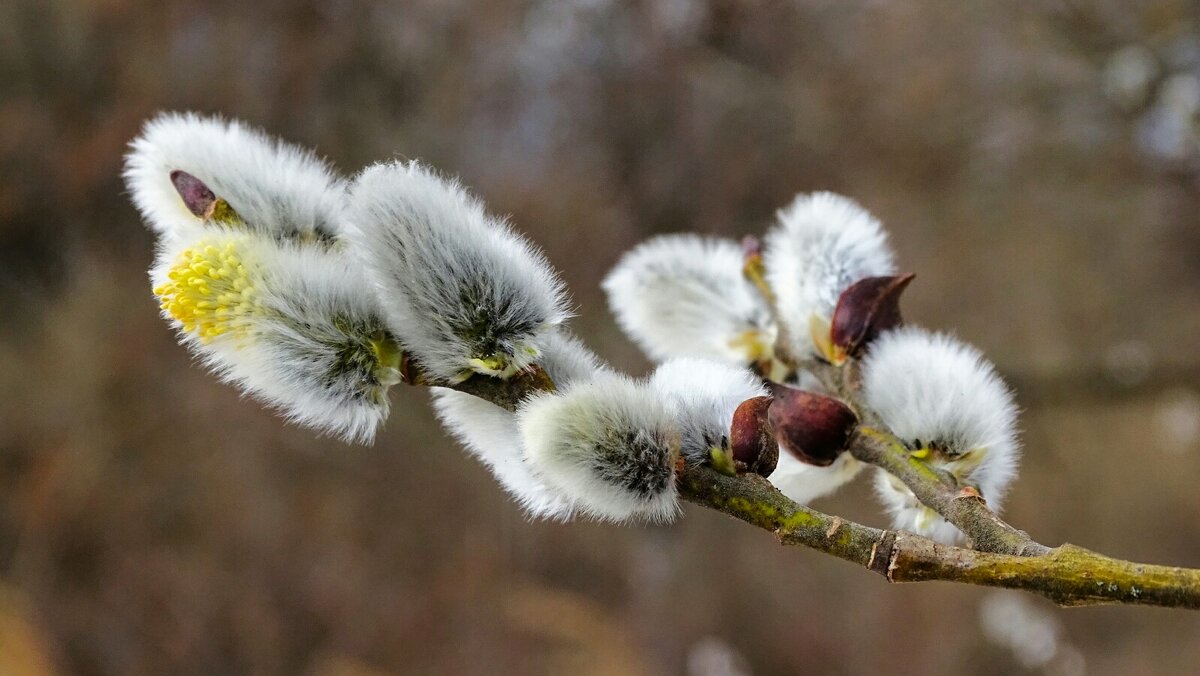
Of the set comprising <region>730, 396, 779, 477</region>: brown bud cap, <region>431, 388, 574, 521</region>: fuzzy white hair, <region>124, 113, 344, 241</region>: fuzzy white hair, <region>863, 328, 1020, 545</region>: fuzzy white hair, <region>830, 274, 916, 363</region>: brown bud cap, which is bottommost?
<region>431, 388, 574, 521</region>: fuzzy white hair

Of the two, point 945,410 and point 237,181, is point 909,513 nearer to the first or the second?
point 945,410

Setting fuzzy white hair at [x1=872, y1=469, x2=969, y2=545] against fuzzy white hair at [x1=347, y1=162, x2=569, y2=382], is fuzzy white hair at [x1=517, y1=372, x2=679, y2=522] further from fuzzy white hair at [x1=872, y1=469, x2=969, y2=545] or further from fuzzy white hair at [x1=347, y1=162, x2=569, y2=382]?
fuzzy white hair at [x1=872, y1=469, x2=969, y2=545]

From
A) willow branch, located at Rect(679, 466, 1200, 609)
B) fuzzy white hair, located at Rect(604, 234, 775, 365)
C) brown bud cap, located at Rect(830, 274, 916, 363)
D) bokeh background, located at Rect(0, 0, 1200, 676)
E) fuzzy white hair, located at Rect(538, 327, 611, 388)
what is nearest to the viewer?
willow branch, located at Rect(679, 466, 1200, 609)

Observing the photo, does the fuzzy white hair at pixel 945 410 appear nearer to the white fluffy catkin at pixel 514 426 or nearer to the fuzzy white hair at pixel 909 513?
the fuzzy white hair at pixel 909 513

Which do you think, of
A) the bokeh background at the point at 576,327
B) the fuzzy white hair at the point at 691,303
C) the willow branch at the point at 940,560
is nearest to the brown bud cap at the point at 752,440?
the willow branch at the point at 940,560

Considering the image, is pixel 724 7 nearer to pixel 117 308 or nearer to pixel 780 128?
pixel 780 128

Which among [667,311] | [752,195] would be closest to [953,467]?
[667,311]

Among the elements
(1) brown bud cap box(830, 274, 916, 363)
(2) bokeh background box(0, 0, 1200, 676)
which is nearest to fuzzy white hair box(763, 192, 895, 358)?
(1) brown bud cap box(830, 274, 916, 363)
